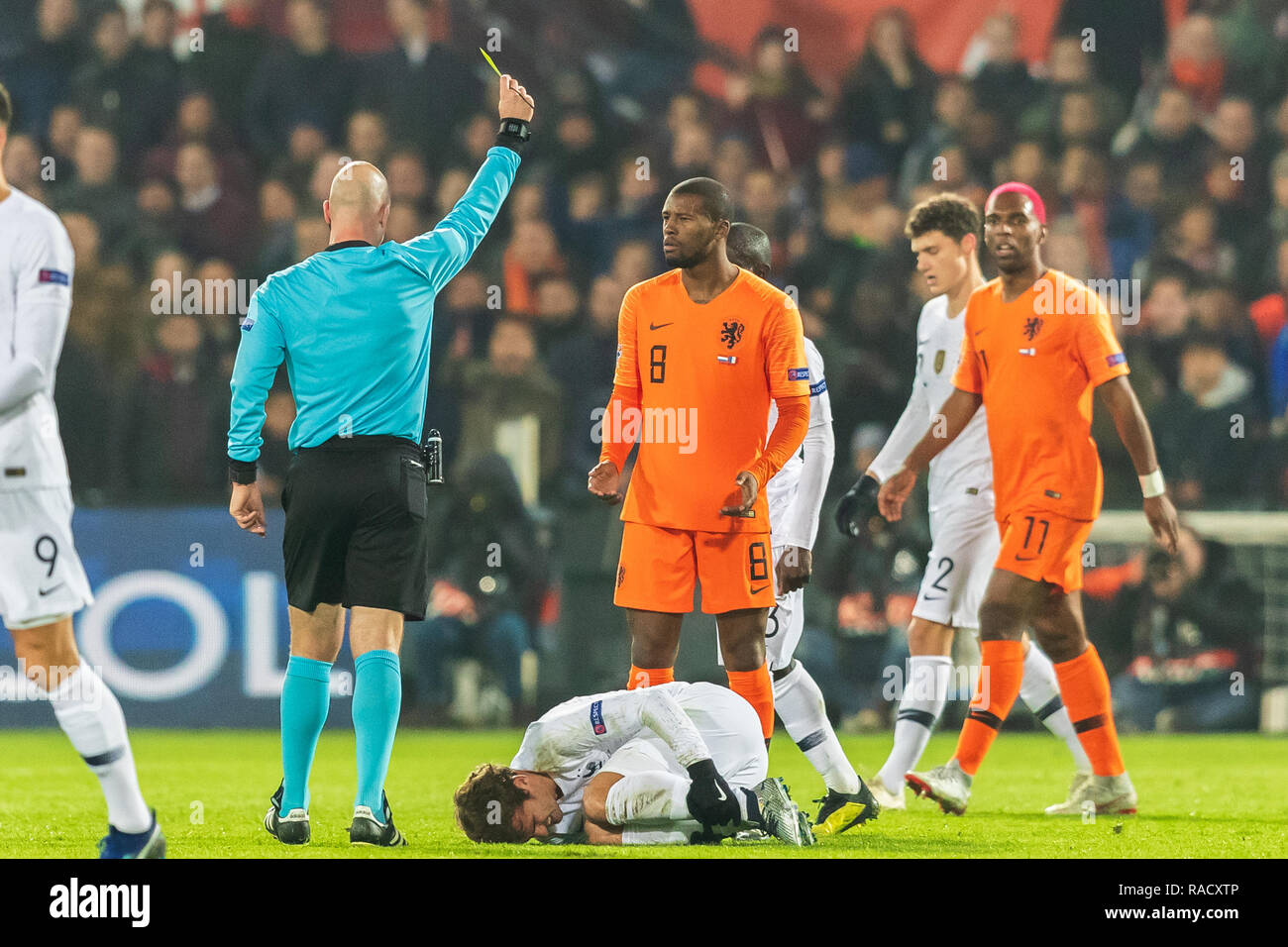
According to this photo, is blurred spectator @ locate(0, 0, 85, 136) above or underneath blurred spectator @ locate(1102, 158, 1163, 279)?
above

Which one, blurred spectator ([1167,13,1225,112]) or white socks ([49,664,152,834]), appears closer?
white socks ([49,664,152,834])

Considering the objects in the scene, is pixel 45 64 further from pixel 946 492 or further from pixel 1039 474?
pixel 1039 474

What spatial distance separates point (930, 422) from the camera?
7.47 metres

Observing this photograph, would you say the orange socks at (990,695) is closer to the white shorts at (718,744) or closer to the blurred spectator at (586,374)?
the white shorts at (718,744)

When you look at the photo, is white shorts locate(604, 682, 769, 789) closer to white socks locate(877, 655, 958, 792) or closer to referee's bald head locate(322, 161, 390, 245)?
white socks locate(877, 655, 958, 792)

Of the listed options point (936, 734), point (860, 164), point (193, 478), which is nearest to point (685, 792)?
point (936, 734)

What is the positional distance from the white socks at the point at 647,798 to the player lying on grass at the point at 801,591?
0.82m

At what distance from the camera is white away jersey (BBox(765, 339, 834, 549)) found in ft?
21.0

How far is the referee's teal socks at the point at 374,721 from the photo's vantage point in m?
5.63

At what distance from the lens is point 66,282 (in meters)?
4.94

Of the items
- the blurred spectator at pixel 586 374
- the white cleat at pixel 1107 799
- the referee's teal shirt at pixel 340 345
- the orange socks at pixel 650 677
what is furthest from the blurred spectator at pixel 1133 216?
the referee's teal shirt at pixel 340 345

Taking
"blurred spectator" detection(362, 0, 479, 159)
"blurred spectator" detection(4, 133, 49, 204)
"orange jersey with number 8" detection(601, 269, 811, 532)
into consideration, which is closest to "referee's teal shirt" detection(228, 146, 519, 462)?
"orange jersey with number 8" detection(601, 269, 811, 532)

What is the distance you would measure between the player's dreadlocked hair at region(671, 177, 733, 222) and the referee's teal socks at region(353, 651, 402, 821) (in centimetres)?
182

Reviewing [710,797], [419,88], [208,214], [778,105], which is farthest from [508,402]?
[710,797]
